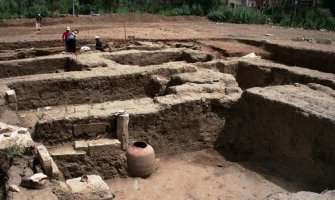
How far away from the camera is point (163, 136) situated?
8.39 m

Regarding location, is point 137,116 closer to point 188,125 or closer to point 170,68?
point 188,125

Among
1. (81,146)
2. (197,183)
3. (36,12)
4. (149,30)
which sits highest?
(36,12)

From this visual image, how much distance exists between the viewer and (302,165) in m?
7.60

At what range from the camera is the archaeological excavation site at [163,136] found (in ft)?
20.3

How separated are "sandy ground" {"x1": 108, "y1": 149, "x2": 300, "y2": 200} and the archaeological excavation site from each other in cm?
2

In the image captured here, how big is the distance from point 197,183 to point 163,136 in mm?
1393

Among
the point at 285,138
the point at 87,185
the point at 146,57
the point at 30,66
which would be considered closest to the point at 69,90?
the point at 30,66

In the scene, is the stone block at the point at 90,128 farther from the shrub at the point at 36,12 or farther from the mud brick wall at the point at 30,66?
the shrub at the point at 36,12

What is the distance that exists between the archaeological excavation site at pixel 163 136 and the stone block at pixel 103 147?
0.06 feet

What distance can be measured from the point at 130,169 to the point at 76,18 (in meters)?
18.7

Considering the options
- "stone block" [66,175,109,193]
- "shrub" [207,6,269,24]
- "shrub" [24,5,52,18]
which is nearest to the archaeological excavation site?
"stone block" [66,175,109,193]

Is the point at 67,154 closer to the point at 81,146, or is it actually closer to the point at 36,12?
the point at 81,146

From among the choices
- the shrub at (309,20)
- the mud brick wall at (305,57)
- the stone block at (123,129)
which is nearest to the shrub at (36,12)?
the shrub at (309,20)

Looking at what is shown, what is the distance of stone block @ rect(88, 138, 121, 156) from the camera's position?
23.8 ft
